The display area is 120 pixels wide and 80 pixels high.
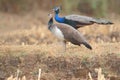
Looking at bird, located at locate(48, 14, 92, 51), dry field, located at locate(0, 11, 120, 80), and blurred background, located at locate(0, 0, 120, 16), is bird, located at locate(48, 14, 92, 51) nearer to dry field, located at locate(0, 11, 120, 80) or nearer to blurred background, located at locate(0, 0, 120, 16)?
dry field, located at locate(0, 11, 120, 80)

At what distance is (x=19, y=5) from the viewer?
52.3 feet

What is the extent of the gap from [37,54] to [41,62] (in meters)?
0.16

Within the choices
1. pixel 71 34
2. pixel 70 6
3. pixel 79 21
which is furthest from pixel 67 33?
pixel 70 6

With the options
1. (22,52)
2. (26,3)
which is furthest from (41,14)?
(22,52)

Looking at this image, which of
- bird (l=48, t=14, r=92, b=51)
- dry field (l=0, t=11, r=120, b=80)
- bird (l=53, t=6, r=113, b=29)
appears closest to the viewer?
dry field (l=0, t=11, r=120, b=80)

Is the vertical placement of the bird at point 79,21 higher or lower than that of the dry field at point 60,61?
higher

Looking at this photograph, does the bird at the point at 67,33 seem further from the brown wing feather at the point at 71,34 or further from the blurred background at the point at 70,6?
the blurred background at the point at 70,6

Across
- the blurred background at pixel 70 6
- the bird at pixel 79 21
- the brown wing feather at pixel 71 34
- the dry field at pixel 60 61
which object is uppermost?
the blurred background at pixel 70 6

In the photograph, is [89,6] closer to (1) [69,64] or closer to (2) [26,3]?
(2) [26,3]

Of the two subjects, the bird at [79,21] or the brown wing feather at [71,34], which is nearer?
the brown wing feather at [71,34]

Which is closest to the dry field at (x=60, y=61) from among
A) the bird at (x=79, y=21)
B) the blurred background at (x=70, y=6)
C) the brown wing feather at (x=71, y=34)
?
the brown wing feather at (x=71, y=34)

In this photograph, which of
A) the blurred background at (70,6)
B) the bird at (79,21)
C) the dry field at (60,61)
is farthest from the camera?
the blurred background at (70,6)

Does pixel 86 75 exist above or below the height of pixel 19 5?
below

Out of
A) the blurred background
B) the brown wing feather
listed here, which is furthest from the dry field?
the blurred background
